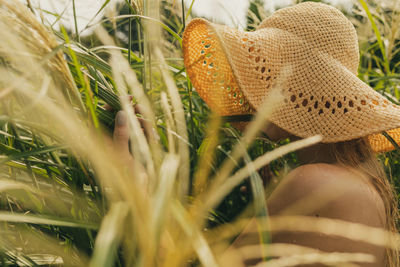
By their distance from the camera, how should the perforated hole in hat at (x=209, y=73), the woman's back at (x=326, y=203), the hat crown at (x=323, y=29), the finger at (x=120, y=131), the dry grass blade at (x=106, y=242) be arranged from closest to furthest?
1. the dry grass blade at (x=106, y=242)
2. the finger at (x=120, y=131)
3. the woman's back at (x=326, y=203)
4. the hat crown at (x=323, y=29)
5. the perforated hole in hat at (x=209, y=73)

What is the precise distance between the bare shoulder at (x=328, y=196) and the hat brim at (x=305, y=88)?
0.11 meters

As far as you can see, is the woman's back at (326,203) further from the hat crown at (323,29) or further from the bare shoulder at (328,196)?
the hat crown at (323,29)

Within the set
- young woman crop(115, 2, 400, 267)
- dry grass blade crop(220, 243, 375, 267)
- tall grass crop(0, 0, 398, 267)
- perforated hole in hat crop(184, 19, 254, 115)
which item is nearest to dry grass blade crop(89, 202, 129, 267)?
tall grass crop(0, 0, 398, 267)

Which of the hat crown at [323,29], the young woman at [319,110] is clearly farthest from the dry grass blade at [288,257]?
the hat crown at [323,29]

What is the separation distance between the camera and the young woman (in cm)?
93

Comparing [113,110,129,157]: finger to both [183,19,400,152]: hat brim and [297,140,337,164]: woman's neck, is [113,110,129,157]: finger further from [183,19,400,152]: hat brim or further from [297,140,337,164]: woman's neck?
[297,140,337,164]: woman's neck

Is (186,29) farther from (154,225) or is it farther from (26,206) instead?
(154,225)

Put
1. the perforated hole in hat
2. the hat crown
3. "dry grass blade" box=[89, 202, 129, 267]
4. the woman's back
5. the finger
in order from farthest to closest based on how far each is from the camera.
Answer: the perforated hole in hat < the hat crown < the woman's back < the finger < "dry grass blade" box=[89, 202, 129, 267]

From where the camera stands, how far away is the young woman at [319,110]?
93cm

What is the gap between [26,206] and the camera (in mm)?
829

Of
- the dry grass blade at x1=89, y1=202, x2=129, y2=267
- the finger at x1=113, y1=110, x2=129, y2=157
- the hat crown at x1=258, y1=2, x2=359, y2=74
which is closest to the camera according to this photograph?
the dry grass blade at x1=89, y1=202, x2=129, y2=267

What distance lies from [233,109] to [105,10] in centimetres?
58

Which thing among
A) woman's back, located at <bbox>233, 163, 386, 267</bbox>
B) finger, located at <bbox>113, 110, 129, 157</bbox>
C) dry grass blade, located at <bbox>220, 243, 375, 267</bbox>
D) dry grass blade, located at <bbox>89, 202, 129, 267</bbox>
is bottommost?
A: woman's back, located at <bbox>233, 163, 386, 267</bbox>

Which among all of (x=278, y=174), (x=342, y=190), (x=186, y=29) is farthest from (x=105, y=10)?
(x=278, y=174)
